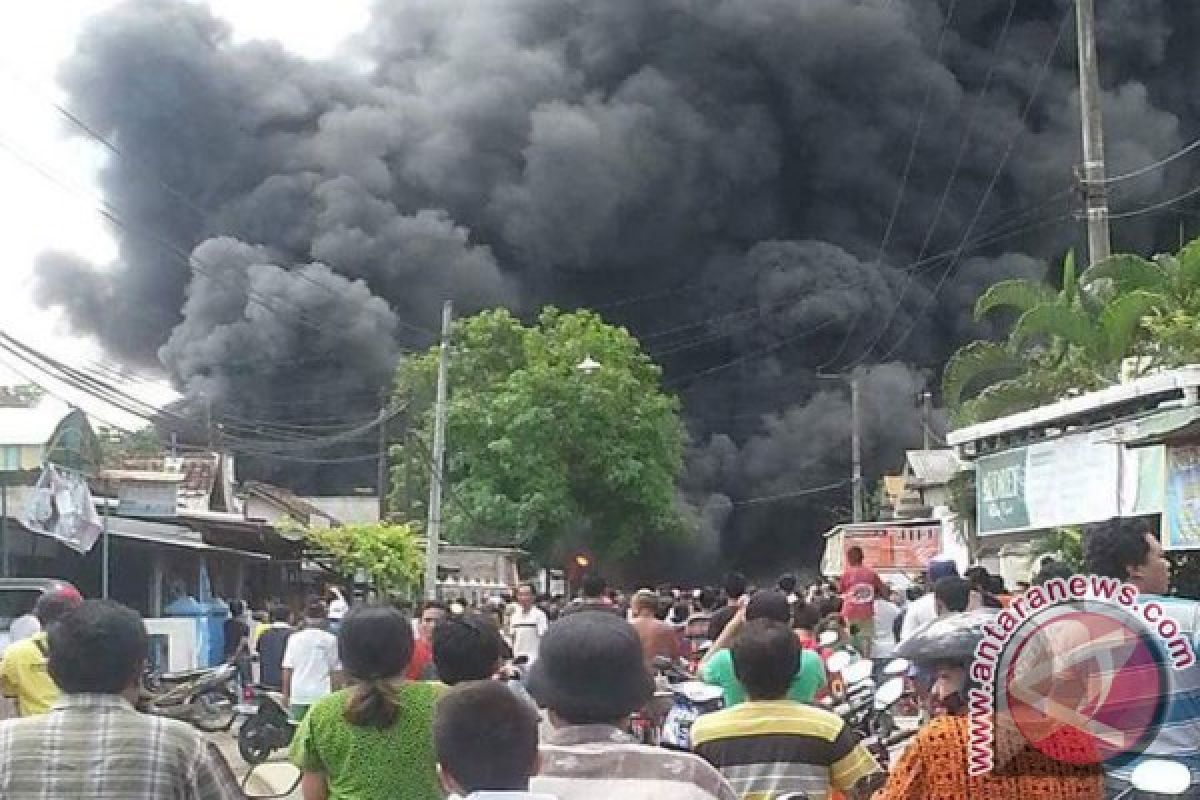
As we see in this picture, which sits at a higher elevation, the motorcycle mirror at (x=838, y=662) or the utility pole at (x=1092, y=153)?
the utility pole at (x=1092, y=153)

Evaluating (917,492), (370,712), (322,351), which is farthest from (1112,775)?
(322,351)

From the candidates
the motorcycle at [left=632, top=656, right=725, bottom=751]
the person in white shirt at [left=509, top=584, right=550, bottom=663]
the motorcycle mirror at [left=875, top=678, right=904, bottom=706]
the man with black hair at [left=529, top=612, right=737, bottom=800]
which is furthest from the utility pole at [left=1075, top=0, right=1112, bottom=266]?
the man with black hair at [left=529, top=612, right=737, bottom=800]

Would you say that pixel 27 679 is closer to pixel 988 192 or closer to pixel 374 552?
pixel 374 552

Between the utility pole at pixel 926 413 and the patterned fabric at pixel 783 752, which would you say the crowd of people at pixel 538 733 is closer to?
the patterned fabric at pixel 783 752

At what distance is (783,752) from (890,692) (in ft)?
5.89

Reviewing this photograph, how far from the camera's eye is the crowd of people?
3.08 metres

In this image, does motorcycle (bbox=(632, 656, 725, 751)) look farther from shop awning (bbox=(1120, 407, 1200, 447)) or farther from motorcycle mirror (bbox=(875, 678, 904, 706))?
shop awning (bbox=(1120, 407, 1200, 447))

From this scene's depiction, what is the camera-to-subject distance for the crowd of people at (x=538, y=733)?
3.08 meters

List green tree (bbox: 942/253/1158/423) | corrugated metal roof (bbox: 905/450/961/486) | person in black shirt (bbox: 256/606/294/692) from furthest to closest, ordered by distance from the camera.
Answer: corrugated metal roof (bbox: 905/450/961/486) → green tree (bbox: 942/253/1158/423) → person in black shirt (bbox: 256/606/294/692)

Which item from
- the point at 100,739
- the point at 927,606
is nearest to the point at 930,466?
the point at 927,606

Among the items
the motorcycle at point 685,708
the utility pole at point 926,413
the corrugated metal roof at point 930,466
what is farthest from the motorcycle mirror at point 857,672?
the utility pole at point 926,413

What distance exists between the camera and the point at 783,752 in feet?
14.1

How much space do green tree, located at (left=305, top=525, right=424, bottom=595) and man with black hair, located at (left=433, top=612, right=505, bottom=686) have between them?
825 inches

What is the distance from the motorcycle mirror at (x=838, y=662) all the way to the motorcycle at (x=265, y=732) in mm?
6177
